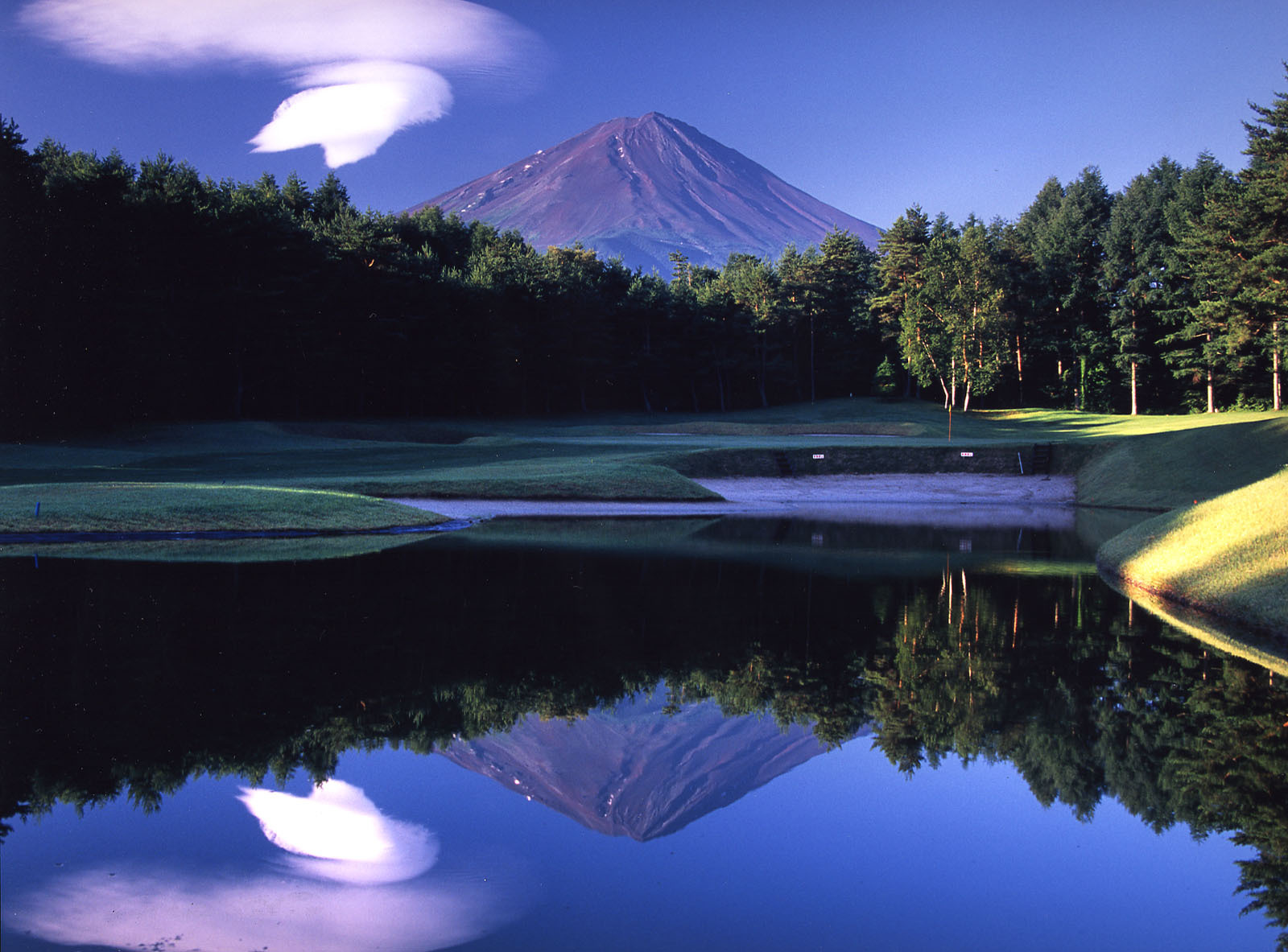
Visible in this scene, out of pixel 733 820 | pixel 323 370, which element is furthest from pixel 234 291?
pixel 733 820

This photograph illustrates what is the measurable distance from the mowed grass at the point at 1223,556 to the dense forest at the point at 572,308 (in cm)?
4496

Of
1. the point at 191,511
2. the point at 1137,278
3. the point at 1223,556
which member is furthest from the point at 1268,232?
the point at 191,511

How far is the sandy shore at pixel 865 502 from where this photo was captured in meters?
26.5

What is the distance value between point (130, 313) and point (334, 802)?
1971 inches

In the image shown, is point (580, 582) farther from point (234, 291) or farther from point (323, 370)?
point (323, 370)

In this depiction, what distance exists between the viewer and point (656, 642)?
1116cm

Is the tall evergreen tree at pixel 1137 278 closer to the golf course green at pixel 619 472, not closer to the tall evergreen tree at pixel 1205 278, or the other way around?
the tall evergreen tree at pixel 1205 278

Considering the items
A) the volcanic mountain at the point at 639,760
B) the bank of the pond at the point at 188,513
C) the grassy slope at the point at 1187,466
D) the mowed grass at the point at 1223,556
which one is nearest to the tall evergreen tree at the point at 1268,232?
the grassy slope at the point at 1187,466

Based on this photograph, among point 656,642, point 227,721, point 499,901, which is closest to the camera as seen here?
point 499,901

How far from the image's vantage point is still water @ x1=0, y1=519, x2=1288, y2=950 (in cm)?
511

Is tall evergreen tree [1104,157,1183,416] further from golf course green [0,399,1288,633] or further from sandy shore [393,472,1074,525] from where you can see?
sandy shore [393,472,1074,525]

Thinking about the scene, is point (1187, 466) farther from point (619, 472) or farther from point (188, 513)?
point (188, 513)

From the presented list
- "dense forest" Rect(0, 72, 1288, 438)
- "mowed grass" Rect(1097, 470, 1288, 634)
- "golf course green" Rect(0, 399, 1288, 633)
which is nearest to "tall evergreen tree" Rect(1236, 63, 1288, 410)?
"dense forest" Rect(0, 72, 1288, 438)

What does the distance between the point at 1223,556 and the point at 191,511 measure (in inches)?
750
